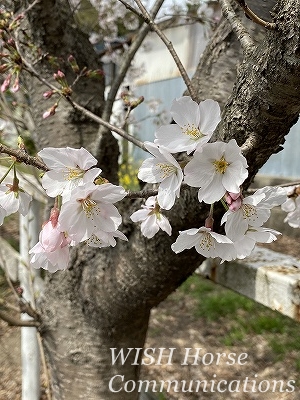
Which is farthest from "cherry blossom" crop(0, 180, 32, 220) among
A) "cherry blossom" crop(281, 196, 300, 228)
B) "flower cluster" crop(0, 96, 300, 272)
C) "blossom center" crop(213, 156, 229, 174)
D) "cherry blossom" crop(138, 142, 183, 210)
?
"cherry blossom" crop(281, 196, 300, 228)

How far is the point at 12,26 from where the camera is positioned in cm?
127

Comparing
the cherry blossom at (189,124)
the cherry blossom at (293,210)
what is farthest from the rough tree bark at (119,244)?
the cherry blossom at (293,210)

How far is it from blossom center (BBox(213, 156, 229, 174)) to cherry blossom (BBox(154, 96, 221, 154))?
0.04m

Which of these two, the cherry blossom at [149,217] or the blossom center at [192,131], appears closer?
the blossom center at [192,131]

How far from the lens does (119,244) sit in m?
1.36

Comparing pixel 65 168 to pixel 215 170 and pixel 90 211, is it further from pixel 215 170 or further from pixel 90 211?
pixel 215 170

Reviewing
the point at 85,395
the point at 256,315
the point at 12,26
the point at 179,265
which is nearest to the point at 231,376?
the point at 256,315

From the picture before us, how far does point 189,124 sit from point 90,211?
0.21 meters

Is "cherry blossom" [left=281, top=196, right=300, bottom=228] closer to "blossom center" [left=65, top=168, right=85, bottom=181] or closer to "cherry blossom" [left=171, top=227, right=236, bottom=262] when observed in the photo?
"cherry blossom" [left=171, top=227, right=236, bottom=262]

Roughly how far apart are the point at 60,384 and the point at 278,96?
1379 mm

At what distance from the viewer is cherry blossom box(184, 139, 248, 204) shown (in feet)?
2.03

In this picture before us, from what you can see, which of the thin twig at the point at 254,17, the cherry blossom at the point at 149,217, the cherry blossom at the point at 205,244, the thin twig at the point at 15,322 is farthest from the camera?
the thin twig at the point at 15,322

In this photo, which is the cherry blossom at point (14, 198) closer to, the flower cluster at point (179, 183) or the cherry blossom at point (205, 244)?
the flower cluster at point (179, 183)

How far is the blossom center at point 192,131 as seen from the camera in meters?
0.67
